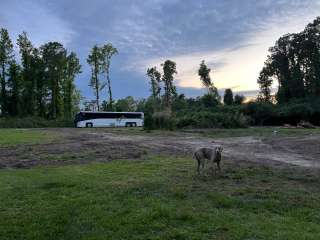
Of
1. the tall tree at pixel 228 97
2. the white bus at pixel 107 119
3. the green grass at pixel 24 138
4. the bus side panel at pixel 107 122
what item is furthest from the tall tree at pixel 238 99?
the green grass at pixel 24 138

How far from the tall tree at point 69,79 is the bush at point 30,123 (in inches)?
366

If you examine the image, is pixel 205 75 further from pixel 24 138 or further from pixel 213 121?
pixel 24 138

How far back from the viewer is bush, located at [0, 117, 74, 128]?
59.5 metres

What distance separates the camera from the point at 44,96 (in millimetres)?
70750

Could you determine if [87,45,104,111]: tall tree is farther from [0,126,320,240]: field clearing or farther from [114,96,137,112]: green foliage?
[0,126,320,240]: field clearing

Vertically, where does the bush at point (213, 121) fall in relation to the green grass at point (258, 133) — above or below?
above

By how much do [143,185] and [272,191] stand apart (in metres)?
2.81

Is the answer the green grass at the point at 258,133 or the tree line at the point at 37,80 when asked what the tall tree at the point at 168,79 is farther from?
the green grass at the point at 258,133

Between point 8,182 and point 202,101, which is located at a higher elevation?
point 202,101

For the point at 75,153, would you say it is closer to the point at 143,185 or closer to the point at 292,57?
the point at 143,185

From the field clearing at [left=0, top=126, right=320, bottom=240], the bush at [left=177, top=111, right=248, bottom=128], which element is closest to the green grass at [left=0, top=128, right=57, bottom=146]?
the field clearing at [left=0, top=126, right=320, bottom=240]

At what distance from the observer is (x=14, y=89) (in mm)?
65938

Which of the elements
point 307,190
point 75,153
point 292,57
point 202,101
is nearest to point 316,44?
point 292,57

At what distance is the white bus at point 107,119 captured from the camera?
5878 centimetres
